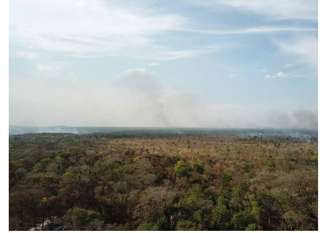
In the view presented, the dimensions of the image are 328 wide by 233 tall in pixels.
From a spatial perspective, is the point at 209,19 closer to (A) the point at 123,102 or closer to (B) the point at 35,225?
(A) the point at 123,102

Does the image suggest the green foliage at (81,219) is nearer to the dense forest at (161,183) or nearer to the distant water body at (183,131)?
the dense forest at (161,183)

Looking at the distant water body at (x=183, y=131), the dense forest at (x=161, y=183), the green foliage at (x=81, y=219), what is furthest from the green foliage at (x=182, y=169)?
the green foliage at (x=81, y=219)

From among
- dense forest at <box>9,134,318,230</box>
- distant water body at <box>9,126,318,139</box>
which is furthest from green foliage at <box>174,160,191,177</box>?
distant water body at <box>9,126,318,139</box>

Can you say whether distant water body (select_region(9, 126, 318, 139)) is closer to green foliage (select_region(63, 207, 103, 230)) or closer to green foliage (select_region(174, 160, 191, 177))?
green foliage (select_region(174, 160, 191, 177))

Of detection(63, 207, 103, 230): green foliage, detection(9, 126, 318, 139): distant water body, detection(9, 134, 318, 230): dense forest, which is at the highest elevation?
detection(9, 126, 318, 139): distant water body

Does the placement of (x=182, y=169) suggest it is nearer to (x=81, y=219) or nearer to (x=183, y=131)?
(x=183, y=131)

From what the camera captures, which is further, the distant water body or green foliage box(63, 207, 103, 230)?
the distant water body

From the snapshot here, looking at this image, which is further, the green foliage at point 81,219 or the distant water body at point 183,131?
the distant water body at point 183,131

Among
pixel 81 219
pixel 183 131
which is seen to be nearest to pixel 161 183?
pixel 183 131
